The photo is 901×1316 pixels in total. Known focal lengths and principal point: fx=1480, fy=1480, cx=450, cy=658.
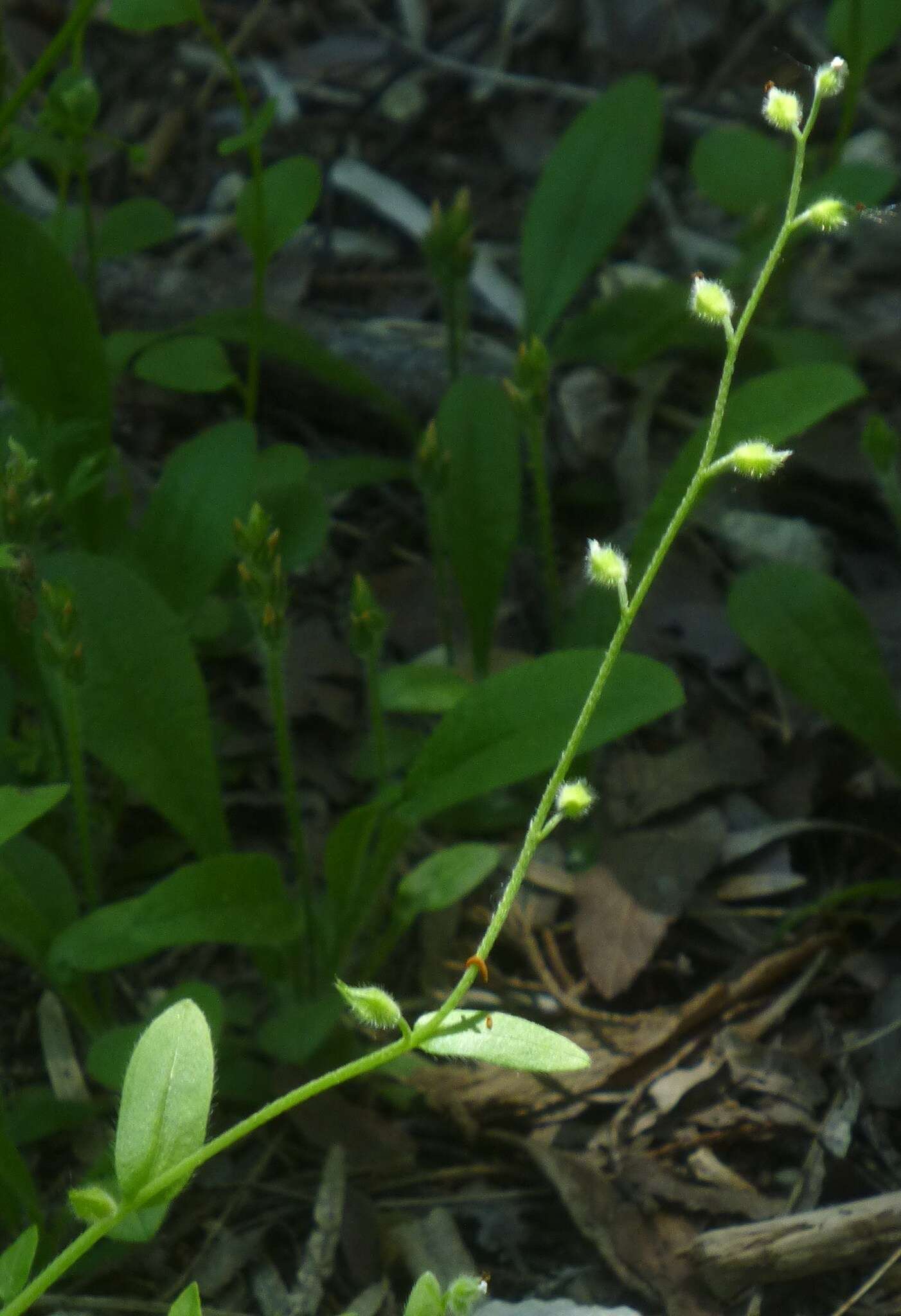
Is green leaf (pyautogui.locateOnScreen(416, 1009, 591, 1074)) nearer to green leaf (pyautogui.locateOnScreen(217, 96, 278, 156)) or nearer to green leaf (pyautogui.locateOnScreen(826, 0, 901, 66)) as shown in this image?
green leaf (pyautogui.locateOnScreen(217, 96, 278, 156))

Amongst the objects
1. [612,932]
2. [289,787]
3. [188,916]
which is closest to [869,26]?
[612,932]

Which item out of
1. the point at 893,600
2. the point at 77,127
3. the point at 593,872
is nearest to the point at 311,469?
the point at 77,127

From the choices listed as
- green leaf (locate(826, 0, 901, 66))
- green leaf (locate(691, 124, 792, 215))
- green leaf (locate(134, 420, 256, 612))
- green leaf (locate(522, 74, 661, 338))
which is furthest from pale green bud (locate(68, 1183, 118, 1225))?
green leaf (locate(826, 0, 901, 66))

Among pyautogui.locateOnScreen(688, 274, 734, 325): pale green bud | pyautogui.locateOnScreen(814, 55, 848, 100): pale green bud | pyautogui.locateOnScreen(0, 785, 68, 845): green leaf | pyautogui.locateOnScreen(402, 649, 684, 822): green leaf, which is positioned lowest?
pyautogui.locateOnScreen(402, 649, 684, 822): green leaf

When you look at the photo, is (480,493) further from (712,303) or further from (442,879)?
(712,303)

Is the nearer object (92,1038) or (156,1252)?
(156,1252)

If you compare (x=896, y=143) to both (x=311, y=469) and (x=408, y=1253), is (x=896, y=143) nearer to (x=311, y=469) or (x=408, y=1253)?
(x=311, y=469)
